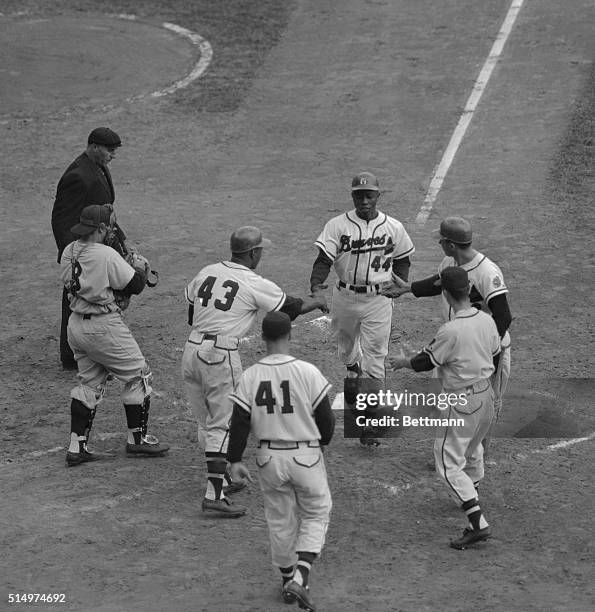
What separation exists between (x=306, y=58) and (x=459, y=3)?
3.79 metres

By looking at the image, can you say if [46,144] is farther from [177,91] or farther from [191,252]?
[191,252]

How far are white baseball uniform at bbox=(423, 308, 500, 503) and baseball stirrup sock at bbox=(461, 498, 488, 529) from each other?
0.30 ft

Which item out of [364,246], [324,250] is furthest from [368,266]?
[324,250]

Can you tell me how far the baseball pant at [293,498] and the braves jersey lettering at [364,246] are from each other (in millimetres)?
2892

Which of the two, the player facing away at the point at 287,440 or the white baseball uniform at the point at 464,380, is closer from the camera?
the player facing away at the point at 287,440

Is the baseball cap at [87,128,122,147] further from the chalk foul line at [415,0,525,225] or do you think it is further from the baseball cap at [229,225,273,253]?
the chalk foul line at [415,0,525,225]

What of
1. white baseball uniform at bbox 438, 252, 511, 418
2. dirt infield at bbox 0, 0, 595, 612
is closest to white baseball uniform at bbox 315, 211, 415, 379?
dirt infield at bbox 0, 0, 595, 612

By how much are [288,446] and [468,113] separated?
11.7 m

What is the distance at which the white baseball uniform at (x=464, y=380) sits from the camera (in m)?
8.14

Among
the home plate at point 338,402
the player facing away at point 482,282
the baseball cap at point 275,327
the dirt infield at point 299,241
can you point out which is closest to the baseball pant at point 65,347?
the dirt infield at point 299,241

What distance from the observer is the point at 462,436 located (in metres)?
8.20

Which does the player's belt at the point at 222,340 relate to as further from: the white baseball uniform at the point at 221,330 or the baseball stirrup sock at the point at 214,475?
the baseball stirrup sock at the point at 214,475

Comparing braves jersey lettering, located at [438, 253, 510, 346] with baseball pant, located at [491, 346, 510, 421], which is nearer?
braves jersey lettering, located at [438, 253, 510, 346]

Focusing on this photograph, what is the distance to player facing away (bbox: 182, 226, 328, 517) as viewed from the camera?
339 inches
